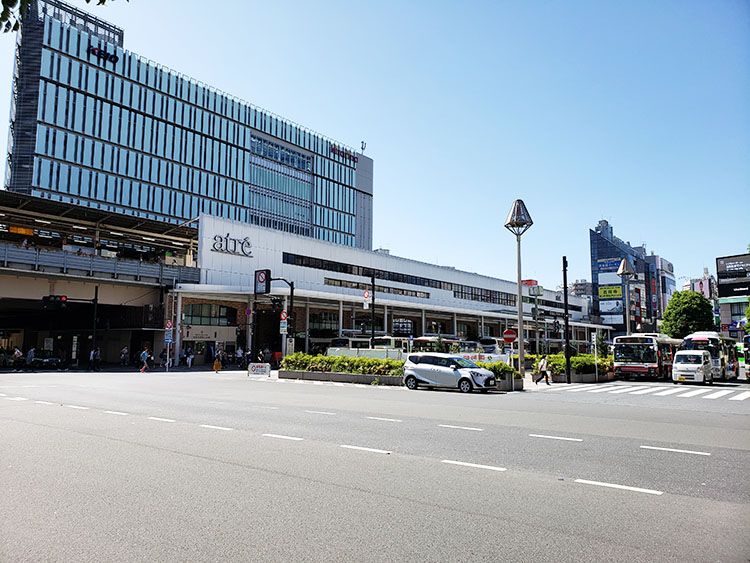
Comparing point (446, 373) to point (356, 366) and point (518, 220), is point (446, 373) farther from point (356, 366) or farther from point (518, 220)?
point (518, 220)

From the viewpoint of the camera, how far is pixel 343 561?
4.66 metres

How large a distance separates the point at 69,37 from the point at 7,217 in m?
39.8

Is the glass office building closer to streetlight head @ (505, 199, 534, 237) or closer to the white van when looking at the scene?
streetlight head @ (505, 199, 534, 237)

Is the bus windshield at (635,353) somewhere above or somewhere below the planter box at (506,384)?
above

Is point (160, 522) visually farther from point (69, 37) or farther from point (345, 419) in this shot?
point (69, 37)

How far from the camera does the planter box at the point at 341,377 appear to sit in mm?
27959

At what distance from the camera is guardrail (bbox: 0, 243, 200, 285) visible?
128ft

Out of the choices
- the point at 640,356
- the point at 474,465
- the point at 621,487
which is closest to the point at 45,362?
the point at 640,356

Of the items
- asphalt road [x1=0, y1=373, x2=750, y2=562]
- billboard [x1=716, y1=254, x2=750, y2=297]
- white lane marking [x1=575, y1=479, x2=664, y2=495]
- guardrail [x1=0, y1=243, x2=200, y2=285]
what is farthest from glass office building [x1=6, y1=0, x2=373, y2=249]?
white lane marking [x1=575, y1=479, x2=664, y2=495]

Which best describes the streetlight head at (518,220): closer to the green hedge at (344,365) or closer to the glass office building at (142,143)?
the green hedge at (344,365)

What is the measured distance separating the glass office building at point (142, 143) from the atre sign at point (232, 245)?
2833 cm

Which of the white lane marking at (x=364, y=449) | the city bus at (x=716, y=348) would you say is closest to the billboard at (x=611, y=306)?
the city bus at (x=716, y=348)

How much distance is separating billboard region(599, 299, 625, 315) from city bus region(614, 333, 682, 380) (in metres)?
86.1

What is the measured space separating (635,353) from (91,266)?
38310 millimetres
